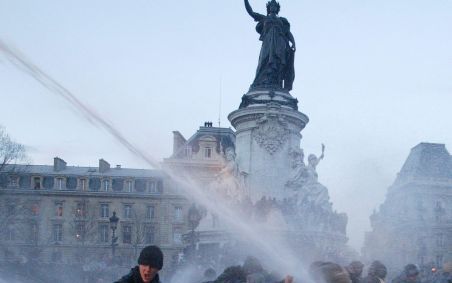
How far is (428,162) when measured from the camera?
6309 cm

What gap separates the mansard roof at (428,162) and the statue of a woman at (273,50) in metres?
36.3

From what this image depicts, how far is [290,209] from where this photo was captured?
68.2 feet

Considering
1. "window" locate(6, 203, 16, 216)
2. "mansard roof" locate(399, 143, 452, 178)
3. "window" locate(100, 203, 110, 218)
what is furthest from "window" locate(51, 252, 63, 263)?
"mansard roof" locate(399, 143, 452, 178)

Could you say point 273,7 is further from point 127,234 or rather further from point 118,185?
point 127,234

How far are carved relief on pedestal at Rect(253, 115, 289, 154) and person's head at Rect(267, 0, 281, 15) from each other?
4630 millimetres

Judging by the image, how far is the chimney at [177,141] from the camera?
6125cm

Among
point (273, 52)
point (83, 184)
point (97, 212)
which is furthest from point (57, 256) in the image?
point (273, 52)

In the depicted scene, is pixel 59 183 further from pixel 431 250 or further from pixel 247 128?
pixel 247 128

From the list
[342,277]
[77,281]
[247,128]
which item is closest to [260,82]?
[247,128]

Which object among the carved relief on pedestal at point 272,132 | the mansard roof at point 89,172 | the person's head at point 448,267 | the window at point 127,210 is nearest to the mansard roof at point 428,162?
the mansard roof at point 89,172

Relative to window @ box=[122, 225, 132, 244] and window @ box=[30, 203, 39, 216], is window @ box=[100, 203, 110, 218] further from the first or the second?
window @ box=[30, 203, 39, 216]

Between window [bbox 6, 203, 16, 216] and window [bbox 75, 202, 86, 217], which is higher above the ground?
window [bbox 75, 202, 86, 217]

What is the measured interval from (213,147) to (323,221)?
3937 centimetres

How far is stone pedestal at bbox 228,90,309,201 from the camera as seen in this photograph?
21906 millimetres
